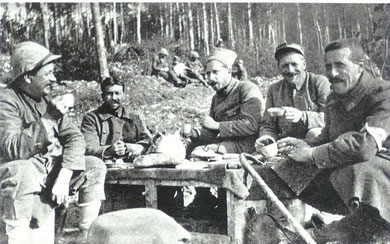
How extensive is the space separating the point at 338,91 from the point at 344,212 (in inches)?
26.3

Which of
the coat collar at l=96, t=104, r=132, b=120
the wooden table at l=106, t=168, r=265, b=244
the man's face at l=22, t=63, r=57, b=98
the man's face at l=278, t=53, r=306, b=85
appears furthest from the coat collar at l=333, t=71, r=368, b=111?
the coat collar at l=96, t=104, r=132, b=120

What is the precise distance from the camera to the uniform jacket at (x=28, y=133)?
225 cm

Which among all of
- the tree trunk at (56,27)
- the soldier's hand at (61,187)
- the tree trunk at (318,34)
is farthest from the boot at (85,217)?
the tree trunk at (56,27)

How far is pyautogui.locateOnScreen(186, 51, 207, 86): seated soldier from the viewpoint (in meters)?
11.8

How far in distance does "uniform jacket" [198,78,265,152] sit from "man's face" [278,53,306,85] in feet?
1.13

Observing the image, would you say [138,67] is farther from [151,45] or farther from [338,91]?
[338,91]

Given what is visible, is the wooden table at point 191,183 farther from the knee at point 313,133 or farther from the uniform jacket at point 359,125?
the knee at point 313,133

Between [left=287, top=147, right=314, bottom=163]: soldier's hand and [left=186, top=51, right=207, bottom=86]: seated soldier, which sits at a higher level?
[left=186, top=51, right=207, bottom=86]: seated soldier

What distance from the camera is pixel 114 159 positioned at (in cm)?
321

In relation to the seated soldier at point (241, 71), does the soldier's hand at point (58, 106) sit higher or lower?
lower

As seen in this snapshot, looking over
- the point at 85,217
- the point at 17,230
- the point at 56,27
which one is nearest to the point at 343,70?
the point at 85,217

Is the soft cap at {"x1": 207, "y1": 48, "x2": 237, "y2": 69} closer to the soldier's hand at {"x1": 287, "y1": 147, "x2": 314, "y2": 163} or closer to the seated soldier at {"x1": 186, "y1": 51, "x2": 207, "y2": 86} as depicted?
the soldier's hand at {"x1": 287, "y1": 147, "x2": 314, "y2": 163}

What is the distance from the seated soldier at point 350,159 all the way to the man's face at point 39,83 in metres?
1.36

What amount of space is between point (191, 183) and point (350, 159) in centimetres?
83
